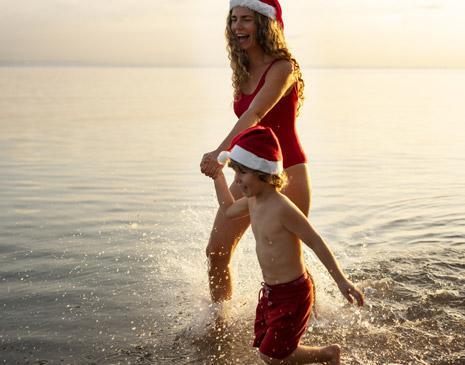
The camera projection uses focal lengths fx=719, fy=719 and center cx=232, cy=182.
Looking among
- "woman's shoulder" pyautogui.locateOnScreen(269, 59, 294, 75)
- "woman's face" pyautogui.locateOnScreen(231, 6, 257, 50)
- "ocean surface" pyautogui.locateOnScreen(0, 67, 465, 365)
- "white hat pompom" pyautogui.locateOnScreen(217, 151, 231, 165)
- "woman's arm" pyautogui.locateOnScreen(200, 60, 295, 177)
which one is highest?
"woman's face" pyautogui.locateOnScreen(231, 6, 257, 50)

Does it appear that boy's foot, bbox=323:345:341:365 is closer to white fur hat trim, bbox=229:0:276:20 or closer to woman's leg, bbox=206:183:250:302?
Result: woman's leg, bbox=206:183:250:302

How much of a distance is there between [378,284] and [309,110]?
77.2 ft

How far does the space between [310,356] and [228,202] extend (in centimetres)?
110

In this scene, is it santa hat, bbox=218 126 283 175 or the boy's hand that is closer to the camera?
the boy's hand

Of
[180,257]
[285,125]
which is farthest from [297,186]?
[180,257]

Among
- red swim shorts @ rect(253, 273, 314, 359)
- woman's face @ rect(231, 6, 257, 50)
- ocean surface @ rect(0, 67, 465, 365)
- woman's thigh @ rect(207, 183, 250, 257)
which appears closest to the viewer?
red swim shorts @ rect(253, 273, 314, 359)

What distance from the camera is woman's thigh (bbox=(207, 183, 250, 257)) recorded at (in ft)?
16.5

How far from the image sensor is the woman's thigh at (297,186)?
4.88 metres

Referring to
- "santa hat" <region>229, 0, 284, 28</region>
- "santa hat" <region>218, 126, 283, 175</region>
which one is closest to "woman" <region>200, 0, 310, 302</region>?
"santa hat" <region>229, 0, 284, 28</region>

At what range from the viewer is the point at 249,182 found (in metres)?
4.18

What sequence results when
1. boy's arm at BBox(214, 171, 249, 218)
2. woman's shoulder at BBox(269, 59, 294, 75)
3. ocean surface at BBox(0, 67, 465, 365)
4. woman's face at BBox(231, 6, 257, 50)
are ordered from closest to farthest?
boy's arm at BBox(214, 171, 249, 218)
woman's shoulder at BBox(269, 59, 294, 75)
woman's face at BBox(231, 6, 257, 50)
ocean surface at BBox(0, 67, 465, 365)

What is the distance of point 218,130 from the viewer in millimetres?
20031

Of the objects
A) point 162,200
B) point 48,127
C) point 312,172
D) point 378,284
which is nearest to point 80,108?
point 48,127

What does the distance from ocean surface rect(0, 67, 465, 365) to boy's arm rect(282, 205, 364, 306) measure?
1069 mm
